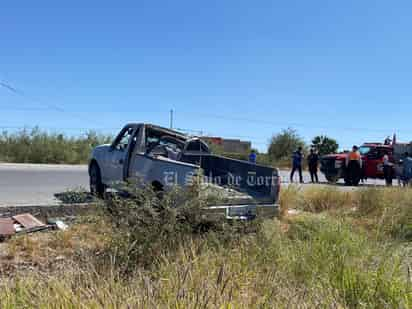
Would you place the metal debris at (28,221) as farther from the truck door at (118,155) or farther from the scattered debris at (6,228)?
the truck door at (118,155)

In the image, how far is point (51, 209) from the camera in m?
6.78

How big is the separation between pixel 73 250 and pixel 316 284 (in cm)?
322

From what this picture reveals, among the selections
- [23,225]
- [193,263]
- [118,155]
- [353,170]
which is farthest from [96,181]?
[353,170]

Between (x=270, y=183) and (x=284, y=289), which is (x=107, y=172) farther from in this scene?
(x=284, y=289)

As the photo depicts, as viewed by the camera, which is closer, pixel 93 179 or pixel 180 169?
pixel 180 169

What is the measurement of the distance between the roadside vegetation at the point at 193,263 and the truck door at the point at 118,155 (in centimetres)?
227

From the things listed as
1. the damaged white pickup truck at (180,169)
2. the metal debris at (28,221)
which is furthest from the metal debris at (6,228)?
the damaged white pickup truck at (180,169)

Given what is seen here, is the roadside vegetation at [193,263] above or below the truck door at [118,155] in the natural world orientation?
below

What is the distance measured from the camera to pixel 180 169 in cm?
597

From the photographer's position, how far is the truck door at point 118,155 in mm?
8146

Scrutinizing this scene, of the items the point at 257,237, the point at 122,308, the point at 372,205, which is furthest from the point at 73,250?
the point at 372,205

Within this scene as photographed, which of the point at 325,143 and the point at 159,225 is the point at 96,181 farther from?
the point at 325,143

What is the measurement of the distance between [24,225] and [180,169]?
2715mm

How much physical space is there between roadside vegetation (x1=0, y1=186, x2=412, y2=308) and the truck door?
7.46 ft
